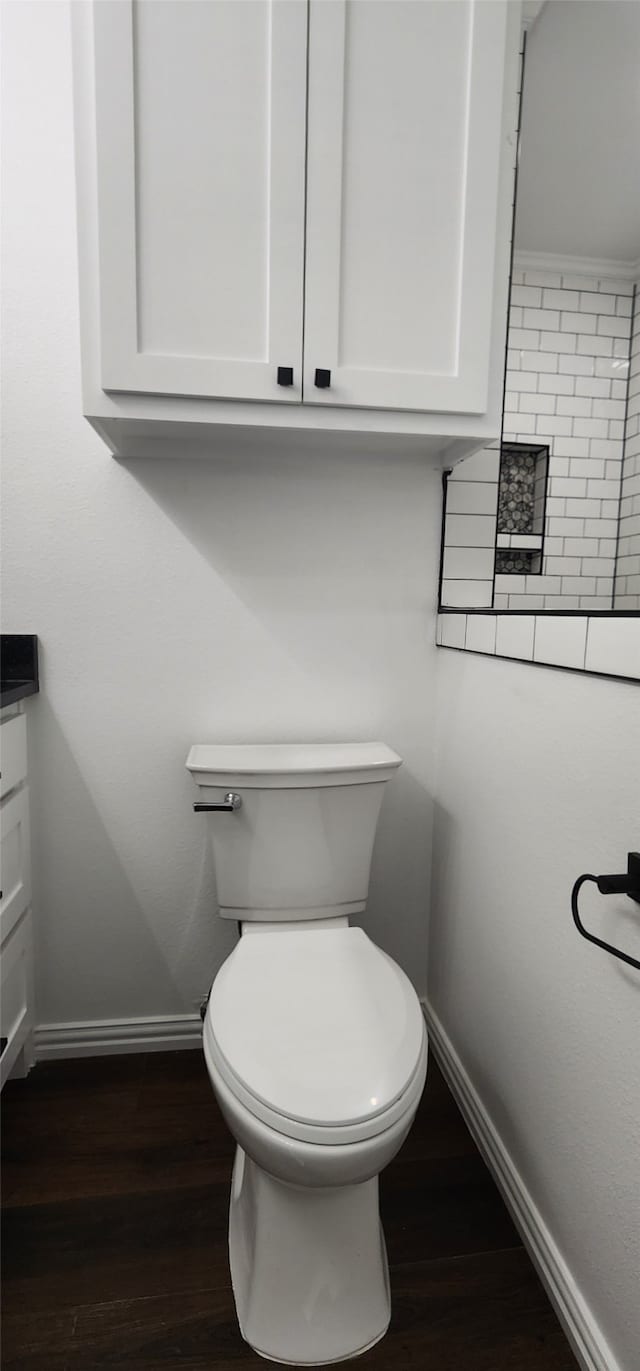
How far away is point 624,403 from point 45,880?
5.33 ft

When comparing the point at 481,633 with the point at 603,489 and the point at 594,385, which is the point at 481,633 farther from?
the point at 594,385

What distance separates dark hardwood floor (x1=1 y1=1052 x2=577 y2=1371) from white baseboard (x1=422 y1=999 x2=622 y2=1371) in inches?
1.0

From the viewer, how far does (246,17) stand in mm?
1068

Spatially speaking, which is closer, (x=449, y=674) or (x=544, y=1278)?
(x=544, y=1278)

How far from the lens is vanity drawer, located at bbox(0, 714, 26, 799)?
132cm

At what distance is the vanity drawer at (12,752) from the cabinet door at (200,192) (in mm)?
680

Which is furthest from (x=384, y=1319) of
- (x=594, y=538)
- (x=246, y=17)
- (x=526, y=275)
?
(x=246, y=17)

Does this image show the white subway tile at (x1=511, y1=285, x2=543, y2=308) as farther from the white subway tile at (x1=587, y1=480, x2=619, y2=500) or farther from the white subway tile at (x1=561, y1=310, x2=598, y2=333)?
the white subway tile at (x1=587, y1=480, x2=619, y2=500)

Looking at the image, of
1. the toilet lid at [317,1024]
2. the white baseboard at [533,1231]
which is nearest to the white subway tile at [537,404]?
the toilet lid at [317,1024]

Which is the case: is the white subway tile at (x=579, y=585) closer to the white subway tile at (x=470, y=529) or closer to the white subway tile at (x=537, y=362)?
the white subway tile at (x=470, y=529)

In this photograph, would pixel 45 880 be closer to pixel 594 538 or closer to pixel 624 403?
pixel 594 538

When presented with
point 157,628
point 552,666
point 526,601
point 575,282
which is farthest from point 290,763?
point 575,282

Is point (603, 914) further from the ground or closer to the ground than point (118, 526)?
closer to the ground

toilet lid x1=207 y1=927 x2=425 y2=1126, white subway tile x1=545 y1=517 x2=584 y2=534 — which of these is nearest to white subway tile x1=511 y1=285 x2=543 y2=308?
white subway tile x1=545 y1=517 x2=584 y2=534
